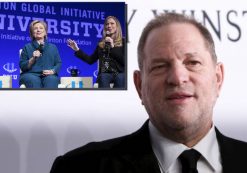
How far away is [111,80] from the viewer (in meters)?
1.09

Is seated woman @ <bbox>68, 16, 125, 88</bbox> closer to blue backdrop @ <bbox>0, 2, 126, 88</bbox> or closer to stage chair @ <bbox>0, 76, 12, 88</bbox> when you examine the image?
blue backdrop @ <bbox>0, 2, 126, 88</bbox>

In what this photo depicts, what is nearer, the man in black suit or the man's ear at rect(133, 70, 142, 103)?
the man in black suit

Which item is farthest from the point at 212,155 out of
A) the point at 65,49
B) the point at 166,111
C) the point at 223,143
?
the point at 65,49

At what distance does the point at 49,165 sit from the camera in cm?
110

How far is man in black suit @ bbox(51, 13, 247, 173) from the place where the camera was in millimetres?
764

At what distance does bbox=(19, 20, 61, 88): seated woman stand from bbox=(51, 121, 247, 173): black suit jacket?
290mm

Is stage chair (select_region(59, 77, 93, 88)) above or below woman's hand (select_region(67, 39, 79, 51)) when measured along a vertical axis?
below

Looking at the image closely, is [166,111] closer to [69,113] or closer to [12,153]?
[69,113]

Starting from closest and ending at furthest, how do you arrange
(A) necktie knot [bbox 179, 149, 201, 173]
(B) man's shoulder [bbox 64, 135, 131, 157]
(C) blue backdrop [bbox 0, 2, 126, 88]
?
(A) necktie knot [bbox 179, 149, 201, 173]
(B) man's shoulder [bbox 64, 135, 131, 157]
(C) blue backdrop [bbox 0, 2, 126, 88]

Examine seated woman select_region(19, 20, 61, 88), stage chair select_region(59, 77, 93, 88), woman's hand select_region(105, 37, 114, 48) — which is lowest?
stage chair select_region(59, 77, 93, 88)

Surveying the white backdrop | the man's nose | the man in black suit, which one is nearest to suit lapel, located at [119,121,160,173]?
the man in black suit

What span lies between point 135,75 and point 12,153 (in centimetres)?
52

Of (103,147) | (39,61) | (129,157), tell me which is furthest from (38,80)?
(129,157)

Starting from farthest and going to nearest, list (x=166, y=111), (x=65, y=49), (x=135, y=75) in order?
(x=65, y=49)
(x=135, y=75)
(x=166, y=111)
